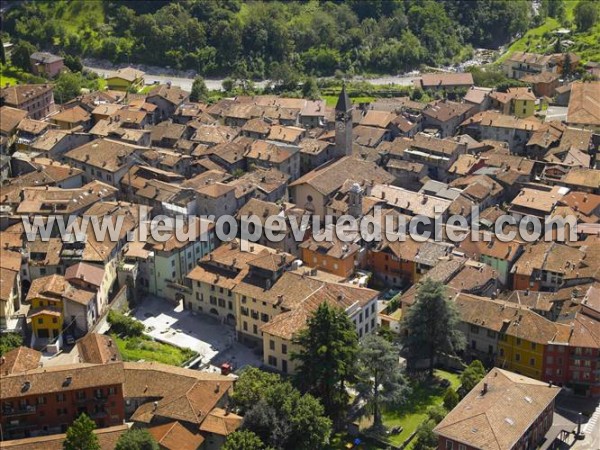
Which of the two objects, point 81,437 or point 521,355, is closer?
point 81,437

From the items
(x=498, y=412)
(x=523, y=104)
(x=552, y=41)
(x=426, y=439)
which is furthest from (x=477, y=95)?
(x=426, y=439)

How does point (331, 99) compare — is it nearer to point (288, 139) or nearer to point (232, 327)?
point (288, 139)

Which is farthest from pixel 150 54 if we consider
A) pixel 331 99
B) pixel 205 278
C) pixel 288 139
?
pixel 205 278

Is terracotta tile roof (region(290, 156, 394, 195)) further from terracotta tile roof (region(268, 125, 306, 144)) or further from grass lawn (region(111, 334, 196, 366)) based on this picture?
grass lawn (region(111, 334, 196, 366))

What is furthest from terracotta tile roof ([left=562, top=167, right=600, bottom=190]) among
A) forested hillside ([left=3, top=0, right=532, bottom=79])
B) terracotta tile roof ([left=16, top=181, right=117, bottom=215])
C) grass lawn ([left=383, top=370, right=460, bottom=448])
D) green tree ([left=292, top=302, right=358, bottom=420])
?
forested hillside ([left=3, top=0, right=532, bottom=79])

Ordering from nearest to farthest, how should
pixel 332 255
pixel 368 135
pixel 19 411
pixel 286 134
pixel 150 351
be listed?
pixel 19 411 → pixel 150 351 → pixel 332 255 → pixel 286 134 → pixel 368 135

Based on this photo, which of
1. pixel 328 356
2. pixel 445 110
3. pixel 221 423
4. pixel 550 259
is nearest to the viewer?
pixel 221 423

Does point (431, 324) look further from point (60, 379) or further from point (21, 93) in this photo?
point (21, 93)
